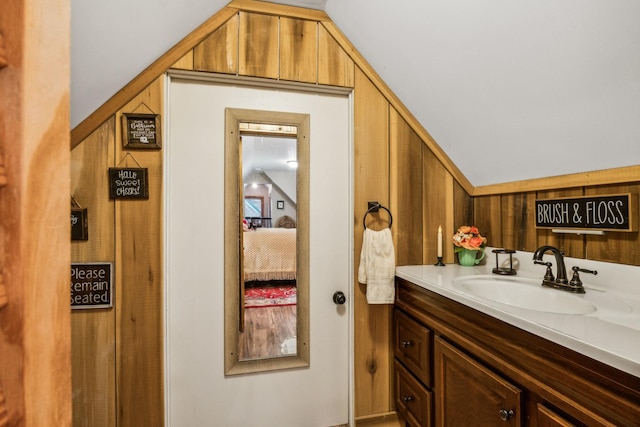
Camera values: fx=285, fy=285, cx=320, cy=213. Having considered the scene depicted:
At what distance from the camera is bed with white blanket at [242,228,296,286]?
1.49 meters

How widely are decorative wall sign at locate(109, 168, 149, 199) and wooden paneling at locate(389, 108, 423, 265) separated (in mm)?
1237

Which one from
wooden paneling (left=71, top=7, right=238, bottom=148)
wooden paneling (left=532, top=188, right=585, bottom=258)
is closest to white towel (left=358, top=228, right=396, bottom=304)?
wooden paneling (left=532, top=188, right=585, bottom=258)

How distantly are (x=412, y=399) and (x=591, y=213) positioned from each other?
110 centimetres

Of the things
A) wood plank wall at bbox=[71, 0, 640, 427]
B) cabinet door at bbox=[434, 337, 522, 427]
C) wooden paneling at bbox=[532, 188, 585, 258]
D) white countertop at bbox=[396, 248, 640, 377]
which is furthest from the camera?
wood plank wall at bbox=[71, 0, 640, 427]

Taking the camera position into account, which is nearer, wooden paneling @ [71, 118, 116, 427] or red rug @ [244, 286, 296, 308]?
wooden paneling @ [71, 118, 116, 427]

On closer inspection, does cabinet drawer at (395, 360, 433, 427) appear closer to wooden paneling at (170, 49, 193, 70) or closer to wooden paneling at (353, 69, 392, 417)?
wooden paneling at (353, 69, 392, 417)

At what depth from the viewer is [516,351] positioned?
810 mm

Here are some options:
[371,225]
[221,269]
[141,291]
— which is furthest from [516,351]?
[141,291]

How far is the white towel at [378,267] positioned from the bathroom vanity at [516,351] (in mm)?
70

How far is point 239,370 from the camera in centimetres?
146

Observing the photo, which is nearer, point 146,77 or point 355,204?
point 146,77

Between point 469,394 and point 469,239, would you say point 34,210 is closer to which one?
point 469,394

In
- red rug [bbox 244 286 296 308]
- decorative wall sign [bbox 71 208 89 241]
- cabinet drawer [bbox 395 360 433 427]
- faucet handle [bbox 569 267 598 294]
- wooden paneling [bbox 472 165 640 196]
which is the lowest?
cabinet drawer [bbox 395 360 433 427]

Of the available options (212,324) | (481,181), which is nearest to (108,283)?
(212,324)
